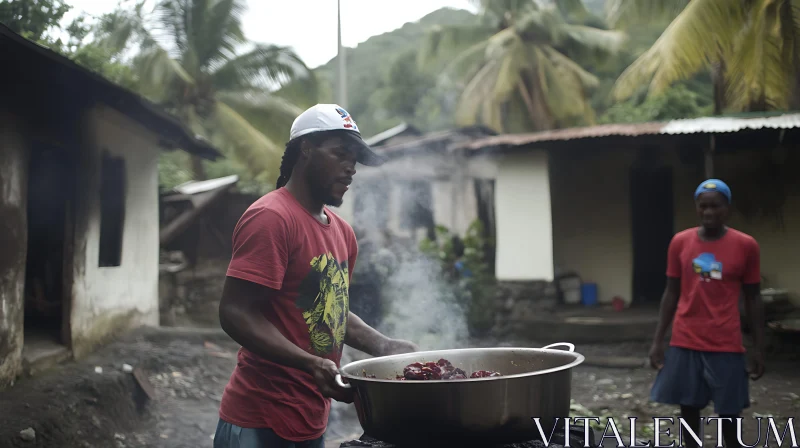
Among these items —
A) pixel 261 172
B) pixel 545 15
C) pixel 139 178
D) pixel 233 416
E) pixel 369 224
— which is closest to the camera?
pixel 233 416

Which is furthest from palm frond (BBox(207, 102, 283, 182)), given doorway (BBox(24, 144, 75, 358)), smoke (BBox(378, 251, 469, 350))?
doorway (BBox(24, 144, 75, 358))

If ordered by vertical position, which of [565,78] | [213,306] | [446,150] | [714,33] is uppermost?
[565,78]

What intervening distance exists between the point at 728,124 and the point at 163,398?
26.2 ft

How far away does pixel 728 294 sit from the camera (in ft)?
13.8

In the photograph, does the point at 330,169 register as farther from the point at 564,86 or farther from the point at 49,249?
the point at 564,86

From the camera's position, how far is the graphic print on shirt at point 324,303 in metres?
2.33

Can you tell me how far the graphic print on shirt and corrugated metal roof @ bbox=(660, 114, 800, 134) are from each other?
7461 millimetres

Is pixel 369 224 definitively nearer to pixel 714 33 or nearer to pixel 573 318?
pixel 573 318

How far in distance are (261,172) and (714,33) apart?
1103 centimetres

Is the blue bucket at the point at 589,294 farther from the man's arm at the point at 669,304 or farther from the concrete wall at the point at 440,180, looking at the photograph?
the man's arm at the point at 669,304

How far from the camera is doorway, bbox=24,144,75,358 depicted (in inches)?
280

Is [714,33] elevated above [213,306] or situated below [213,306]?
above

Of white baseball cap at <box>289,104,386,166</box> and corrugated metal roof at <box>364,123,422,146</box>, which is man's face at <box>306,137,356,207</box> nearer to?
white baseball cap at <box>289,104,386,166</box>

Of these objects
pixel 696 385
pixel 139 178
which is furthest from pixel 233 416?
pixel 139 178
